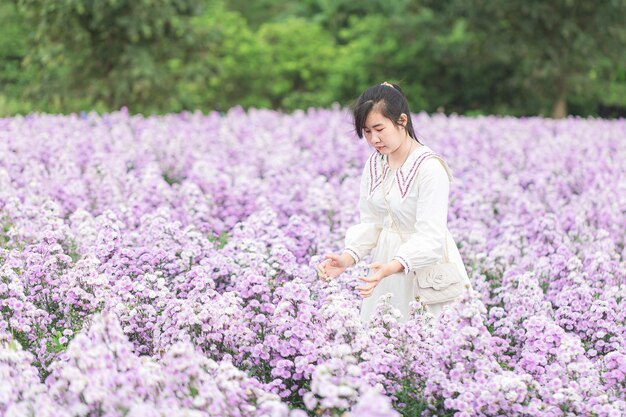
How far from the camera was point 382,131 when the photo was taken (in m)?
4.29

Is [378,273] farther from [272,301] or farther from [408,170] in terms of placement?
[272,301]

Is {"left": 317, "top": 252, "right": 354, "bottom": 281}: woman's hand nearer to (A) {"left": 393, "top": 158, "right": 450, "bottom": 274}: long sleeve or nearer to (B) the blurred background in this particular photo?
(A) {"left": 393, "top": 158, "right": 450, "bottom": 274}: long sleeve

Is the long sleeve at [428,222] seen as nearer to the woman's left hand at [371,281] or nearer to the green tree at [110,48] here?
the woman's left hand at [371,281]

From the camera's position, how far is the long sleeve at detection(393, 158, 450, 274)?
418 centimetres

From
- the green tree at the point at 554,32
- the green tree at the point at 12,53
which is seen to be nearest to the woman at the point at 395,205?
the green tree at the point at 12,53

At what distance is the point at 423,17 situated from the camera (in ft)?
82.4

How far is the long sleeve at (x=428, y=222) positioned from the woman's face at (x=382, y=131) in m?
0.19

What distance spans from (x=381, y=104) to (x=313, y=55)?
873 inches

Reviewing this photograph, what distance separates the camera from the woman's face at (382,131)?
14.0 ft

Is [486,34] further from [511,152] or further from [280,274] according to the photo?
[280,274]

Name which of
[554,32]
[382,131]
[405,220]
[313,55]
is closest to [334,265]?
[405,220]

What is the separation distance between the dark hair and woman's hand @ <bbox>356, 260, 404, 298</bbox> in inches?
27.1

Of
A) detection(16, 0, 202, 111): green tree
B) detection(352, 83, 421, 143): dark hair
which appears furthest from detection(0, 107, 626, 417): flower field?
detection(16, 0, 202, 111): green tree

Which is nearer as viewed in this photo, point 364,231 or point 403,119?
point 403,119
